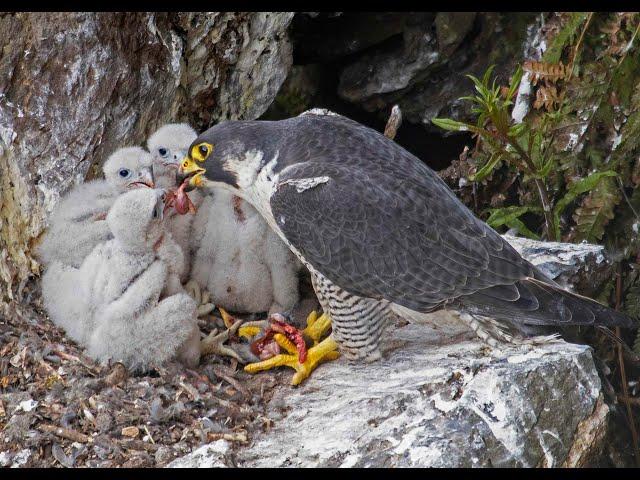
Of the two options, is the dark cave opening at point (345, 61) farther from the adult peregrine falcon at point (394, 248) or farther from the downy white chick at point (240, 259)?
the adult peregrine falcon at point (394, 248)

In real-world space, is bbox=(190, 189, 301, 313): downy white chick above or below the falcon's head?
below

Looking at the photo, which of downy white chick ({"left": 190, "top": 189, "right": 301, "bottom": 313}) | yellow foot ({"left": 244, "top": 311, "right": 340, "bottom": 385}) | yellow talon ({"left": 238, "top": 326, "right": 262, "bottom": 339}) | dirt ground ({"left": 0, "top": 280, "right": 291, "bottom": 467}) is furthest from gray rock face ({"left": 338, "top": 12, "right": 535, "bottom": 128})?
dirt ground ({"left": 0, "top": 280, "right": 291, "bottom": 467})

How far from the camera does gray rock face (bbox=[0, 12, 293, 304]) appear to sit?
5.53m

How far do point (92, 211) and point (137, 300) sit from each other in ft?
2.65

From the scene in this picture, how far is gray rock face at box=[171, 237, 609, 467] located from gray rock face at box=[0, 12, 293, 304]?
205cm

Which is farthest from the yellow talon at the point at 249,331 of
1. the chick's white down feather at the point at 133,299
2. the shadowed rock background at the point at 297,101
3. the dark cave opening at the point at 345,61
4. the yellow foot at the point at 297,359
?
the dark cave opening at the point at 345,61

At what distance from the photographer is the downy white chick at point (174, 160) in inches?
214

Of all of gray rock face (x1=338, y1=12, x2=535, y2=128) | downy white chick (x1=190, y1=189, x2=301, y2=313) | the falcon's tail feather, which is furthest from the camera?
gray rock face (x1=338, y1=12, x2=535, y2=128)

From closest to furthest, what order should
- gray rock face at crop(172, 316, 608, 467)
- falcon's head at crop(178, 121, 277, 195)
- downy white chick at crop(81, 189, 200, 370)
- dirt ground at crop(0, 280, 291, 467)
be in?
gray rock face at crop(172, 316, 608, 467) < dirt ground at crop(0, 280, 291, 467) < downy white chick at crop(81, 189, 200, 370) < falcon's head at crop(178, 121, 277, 195)

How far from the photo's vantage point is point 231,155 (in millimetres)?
4910

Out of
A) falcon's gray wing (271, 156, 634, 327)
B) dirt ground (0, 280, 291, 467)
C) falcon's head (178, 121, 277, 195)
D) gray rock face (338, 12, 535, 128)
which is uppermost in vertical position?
gray rock face (338, 12, 535, 128)

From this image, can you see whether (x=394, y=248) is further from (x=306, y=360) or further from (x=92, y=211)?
(x=92, y=211)

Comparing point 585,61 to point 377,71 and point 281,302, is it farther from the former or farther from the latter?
point 281,302

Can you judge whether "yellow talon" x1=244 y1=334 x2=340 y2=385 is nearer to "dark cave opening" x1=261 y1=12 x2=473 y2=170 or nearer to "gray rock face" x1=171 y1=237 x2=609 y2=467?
"gray rock face" x1=171 y1=237 x2=609 y2=467
